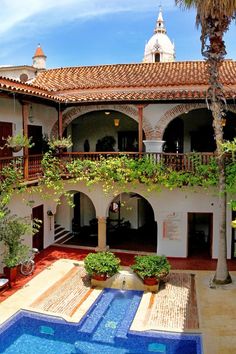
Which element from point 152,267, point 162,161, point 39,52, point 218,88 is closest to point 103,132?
point 162,161

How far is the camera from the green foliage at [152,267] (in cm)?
1428

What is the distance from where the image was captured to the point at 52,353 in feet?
34.9

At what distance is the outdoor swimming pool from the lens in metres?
10.8

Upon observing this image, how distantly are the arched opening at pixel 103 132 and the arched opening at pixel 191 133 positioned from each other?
6.54 feet

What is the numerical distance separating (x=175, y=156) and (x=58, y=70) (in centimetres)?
1202

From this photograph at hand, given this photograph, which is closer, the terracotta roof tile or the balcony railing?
the balcony railing

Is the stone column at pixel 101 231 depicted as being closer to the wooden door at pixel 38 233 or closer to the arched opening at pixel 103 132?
the wooden door at pixel 38 233

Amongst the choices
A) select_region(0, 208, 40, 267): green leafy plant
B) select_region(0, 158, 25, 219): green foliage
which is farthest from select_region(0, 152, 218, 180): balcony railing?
select_region(0, 208, 40, 267): green leafy plant

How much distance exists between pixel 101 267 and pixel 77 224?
8.70 m

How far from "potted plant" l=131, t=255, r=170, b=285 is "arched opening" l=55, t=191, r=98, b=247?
5966 millimetres

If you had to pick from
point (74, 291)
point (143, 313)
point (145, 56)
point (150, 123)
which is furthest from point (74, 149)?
point (145, 56)

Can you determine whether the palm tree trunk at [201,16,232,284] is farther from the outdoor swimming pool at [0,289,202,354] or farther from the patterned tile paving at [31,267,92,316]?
the patterned tile paving at [31,267,92,316]

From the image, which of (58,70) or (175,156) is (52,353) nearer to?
(175,156)

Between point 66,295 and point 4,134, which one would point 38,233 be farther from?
point 66,295
